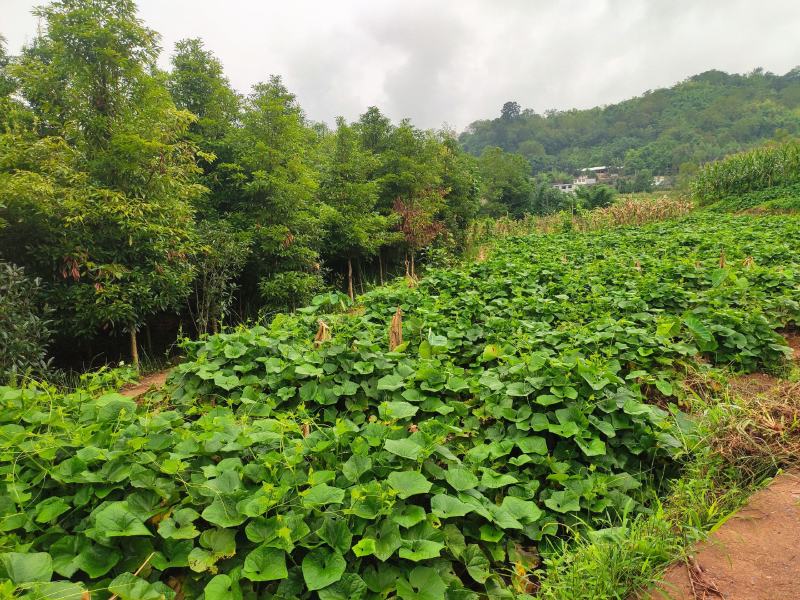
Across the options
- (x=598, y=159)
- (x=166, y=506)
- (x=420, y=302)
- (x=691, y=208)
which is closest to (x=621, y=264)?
(x=420, y=302)

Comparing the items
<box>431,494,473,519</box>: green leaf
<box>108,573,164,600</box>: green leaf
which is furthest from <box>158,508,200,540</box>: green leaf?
<box>431,494,473,519</box>: green leaf

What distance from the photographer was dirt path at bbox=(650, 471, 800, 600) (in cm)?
163

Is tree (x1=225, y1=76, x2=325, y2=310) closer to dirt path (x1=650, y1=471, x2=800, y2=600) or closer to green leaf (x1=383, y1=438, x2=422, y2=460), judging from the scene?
green leaf (x1=383, y1=438, x2=422, y2=460)

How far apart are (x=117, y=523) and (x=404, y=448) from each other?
46.5 inches

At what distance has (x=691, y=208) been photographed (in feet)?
68.1

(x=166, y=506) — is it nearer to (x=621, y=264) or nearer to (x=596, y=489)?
(x=596, y=489)

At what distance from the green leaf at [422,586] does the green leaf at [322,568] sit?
235mm

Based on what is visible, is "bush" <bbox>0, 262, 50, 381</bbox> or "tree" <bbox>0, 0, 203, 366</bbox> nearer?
"bush" <bbox>0, 262, 50, 381</bbox>

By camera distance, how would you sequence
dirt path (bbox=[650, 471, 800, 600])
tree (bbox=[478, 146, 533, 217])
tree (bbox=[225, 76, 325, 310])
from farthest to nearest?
tree (bbox=[478, 146, 533, 217]), tree (bbox=[225, 76, 325, 310]), dirt path (bbox=[650, 471, 800, 600])

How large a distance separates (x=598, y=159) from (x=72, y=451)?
8443 cm

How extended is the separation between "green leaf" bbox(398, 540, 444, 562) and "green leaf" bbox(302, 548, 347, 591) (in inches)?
9.2

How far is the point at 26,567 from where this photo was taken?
1436 millimetres

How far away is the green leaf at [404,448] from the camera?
201 cm

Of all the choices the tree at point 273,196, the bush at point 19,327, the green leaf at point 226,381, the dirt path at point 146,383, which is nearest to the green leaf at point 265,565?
the green leaf at point 226,381
